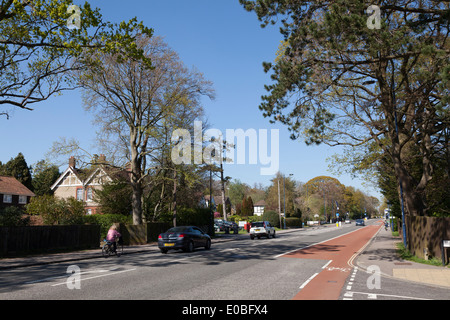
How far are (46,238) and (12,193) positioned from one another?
107ft

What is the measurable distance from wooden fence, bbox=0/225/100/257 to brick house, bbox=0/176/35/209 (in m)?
29.6

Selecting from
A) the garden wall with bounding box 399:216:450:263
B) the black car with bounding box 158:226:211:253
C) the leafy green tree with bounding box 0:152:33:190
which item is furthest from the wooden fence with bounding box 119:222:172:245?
the leafy green tree with bounding box 0:152:33:190

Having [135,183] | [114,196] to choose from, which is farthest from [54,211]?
[114,196]

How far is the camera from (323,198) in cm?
10506

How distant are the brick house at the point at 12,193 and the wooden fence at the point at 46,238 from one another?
2955 centimetres

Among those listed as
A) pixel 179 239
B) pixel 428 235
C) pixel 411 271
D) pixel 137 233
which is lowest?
pixel 411 271

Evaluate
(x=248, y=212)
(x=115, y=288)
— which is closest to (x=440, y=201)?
(x=115, y=288)

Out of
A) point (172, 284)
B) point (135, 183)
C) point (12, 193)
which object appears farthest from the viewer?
point (12, 193)

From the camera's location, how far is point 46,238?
19.9 metres

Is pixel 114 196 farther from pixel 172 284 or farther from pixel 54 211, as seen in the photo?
pixel 172 284

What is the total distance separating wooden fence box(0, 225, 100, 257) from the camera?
58.1 feet

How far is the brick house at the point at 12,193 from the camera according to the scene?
46.0 metres

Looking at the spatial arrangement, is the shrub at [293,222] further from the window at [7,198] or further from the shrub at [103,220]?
the window at [7,198]
